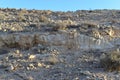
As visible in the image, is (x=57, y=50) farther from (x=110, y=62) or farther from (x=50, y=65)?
(x=110, y=62)

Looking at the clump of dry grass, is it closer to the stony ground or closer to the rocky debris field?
the rocky debris field

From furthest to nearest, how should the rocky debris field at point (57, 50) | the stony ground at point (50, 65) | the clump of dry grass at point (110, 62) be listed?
the clump of dry grass at point (110, 62)
the rocky debris field at point (57, 50)
the stony ground at point (50, 65)

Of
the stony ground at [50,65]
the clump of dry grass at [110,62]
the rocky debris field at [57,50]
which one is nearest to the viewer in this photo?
the stony ground at [50,65]

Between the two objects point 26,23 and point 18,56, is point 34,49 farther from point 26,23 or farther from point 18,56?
point 26,23

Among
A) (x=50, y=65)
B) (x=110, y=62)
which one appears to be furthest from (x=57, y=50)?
(x=110, y=62)

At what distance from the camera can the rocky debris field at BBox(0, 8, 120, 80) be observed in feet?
55.5

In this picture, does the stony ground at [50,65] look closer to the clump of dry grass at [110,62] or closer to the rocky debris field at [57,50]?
the rocky debris field at [57,50]

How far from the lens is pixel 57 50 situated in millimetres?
20016

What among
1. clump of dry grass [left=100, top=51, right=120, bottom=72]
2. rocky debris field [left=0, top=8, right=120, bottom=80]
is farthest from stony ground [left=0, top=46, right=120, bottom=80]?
clump of dry grass [left=100, top=51, right=120, bottom=72]

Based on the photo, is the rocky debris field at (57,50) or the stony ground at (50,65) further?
the rocky debris field at (57,50)

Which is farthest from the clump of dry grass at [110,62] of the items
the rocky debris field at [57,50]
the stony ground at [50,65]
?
the stony ground at [50,65]

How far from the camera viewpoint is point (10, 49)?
2044cm

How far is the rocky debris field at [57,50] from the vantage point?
1692cm

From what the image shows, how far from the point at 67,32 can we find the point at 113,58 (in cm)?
374
